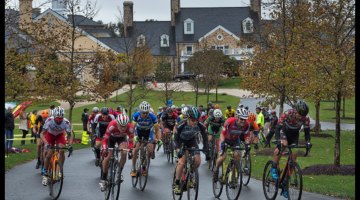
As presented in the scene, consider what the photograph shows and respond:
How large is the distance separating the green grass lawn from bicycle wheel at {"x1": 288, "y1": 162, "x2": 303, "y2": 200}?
4.71 feet

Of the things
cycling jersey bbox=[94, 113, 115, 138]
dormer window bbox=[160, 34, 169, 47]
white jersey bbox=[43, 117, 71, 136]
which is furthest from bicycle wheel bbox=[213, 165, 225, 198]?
dormer window bbox=[160, 34, 169, 47]

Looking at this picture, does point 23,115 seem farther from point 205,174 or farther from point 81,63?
point 205,174

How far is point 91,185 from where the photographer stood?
616 inches

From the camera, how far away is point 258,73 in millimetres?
28000

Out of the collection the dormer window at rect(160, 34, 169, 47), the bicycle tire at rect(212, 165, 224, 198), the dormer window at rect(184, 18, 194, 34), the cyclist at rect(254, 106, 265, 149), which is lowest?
the bicycle tire at rect(212, 165, 224, 198)

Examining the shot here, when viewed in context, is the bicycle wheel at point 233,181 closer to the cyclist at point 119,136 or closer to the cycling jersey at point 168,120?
the cyclist at point 119,136

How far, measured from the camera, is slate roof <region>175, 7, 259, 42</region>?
84375 millimetres

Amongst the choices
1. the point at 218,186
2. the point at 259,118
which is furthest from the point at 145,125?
the point at 259,118

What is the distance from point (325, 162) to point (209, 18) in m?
67.1

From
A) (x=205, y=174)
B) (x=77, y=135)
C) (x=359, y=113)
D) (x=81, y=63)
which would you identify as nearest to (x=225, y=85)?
(x=77, y=135)

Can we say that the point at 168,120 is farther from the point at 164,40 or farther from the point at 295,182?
the point at 164,40

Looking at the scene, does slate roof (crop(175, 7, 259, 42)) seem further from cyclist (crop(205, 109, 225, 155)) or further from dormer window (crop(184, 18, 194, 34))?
cyclist (crop(205, 109, 225, 155))

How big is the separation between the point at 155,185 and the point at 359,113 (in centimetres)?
919

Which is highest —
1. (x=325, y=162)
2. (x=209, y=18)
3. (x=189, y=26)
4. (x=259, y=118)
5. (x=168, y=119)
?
(x=209, y=18)
